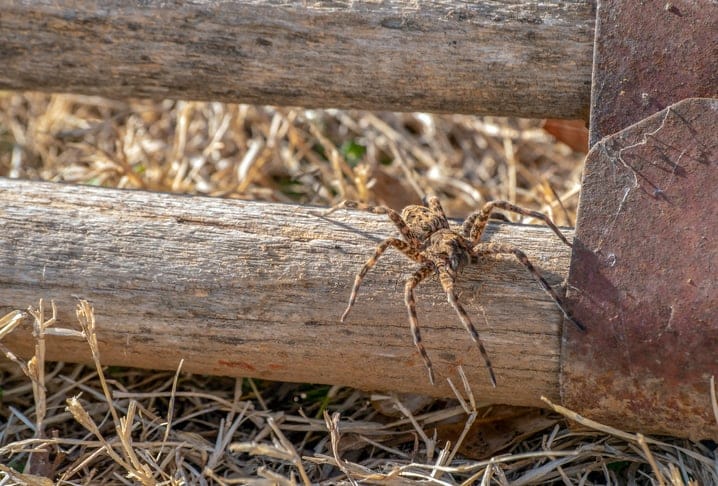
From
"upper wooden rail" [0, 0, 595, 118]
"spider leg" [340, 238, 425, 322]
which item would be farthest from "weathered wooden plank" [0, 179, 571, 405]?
→ "upper wooden rail" [0, 0, 595, 118]

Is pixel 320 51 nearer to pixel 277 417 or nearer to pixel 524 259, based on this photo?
pixel 524 259

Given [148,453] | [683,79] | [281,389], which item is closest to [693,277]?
[683,79]

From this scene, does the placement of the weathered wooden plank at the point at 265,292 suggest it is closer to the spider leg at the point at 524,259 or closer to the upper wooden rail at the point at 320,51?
the spider leg at the point at 524,259

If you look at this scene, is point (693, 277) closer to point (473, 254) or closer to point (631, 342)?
point (631, 342)

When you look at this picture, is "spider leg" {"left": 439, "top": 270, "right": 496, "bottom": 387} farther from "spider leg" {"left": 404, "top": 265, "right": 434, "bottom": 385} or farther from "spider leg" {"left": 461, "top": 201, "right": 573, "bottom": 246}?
"spider leg" {"left": 461, "top": 201, "right": 573, "bottom": 246}

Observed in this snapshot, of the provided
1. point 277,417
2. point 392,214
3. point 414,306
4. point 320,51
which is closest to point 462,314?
point 414,306
